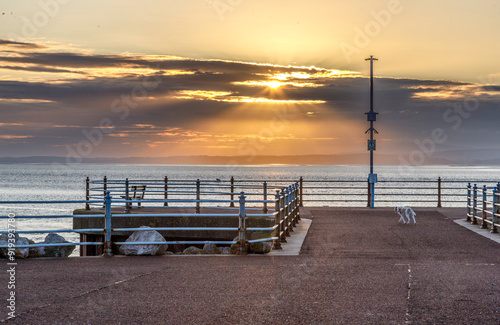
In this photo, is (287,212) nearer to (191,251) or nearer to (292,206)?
(292,206)

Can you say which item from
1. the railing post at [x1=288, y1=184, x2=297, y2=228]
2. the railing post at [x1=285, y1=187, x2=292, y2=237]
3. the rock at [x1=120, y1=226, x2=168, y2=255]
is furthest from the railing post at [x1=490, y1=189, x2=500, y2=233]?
the rock at [x1=120, y1=226, x2=168, y2=255]

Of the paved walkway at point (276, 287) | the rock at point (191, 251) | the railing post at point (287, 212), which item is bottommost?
the rock at point (191, 251)

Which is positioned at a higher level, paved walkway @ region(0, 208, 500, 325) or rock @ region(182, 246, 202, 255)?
paved walkway @ region(0, 208, 500, 325)

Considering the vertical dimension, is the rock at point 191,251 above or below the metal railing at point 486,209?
below

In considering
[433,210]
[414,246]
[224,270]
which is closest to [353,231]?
[414,246]

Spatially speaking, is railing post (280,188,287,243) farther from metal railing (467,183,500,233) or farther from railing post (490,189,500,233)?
railing post (490,189,500,233)

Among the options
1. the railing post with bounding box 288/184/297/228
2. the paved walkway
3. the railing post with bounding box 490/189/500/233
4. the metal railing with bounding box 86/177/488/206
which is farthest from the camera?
the metal railing with bounding box 86/177/488/206

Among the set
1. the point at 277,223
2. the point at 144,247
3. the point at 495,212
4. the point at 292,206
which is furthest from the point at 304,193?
the point at 144,247

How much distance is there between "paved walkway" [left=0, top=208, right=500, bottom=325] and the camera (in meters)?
7.96

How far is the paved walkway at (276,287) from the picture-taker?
796 cm

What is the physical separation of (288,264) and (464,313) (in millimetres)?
4841

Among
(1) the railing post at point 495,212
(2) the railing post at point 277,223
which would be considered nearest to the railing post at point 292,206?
(2) the railing post at point 277,223

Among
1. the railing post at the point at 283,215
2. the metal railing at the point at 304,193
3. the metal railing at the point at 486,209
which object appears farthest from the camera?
the metal railing at the point at 304,193

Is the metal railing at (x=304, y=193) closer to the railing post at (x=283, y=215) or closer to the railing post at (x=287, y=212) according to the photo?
the railing post at (x=287, y=212)
